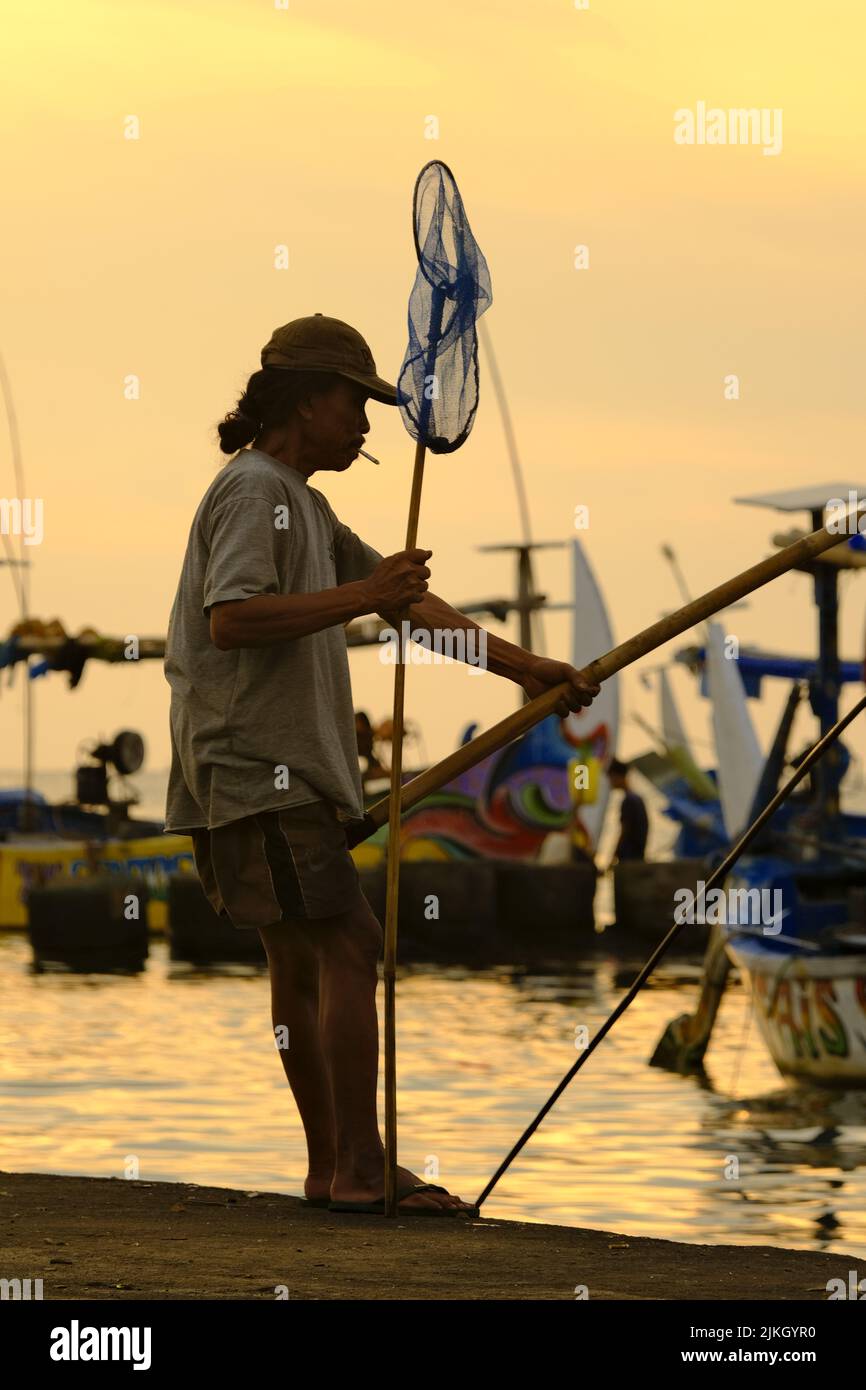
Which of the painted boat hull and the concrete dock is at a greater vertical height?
the concrete dock

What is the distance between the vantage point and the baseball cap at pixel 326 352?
246 inches

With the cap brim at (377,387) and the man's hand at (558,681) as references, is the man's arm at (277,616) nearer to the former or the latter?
the cap brim at (377,387)

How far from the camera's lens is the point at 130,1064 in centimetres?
1761

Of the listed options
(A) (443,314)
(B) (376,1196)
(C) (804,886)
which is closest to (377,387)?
(A) (443,314)

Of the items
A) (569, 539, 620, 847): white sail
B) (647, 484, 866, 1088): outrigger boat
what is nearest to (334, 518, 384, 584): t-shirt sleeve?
(647, 484, 866, 1088): outrigger boat

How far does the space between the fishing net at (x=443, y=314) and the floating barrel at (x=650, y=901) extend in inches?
1063

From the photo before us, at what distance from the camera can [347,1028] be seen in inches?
239

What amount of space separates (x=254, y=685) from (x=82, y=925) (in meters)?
26.5

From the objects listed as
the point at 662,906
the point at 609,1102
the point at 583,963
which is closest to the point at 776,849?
the point at 609,1102

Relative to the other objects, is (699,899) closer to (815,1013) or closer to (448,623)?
(448,623)

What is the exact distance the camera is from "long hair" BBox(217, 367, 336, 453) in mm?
6266

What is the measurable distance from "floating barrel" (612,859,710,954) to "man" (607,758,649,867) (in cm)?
212

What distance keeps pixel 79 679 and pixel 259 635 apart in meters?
31.5

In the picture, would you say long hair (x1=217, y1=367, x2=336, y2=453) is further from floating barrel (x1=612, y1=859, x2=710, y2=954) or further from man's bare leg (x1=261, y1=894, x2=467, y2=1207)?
floating barrel (x1=612, y1=859, x2=710, y2=954)
